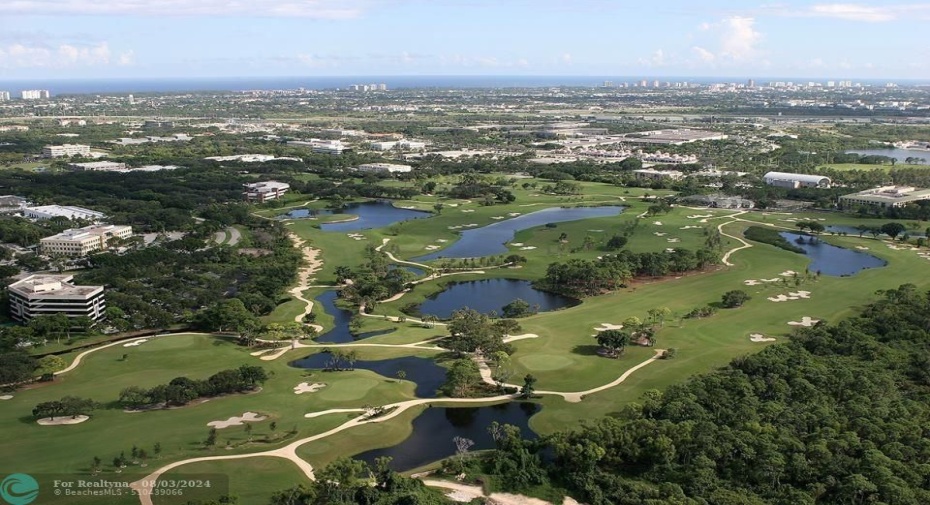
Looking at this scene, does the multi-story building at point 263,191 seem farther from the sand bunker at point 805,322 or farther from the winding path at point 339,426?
the sand bunker at point 805,322

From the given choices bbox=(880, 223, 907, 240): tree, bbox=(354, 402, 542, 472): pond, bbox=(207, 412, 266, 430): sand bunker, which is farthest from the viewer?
bbox=(880, 223, 907, 240): tree

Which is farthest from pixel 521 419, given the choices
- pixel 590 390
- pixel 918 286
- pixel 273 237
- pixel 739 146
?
pixel 739 146

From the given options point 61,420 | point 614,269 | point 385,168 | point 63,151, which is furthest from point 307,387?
point 63,151

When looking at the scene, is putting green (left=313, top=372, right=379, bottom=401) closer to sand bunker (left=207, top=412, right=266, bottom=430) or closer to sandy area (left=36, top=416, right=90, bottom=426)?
sand bunker (left=207, top=412, right=266, bottom=430)

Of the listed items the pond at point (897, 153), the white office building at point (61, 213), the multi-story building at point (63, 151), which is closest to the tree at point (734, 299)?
the white office building at point (61, 213)

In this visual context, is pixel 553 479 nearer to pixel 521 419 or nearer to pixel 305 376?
pixel 521 419

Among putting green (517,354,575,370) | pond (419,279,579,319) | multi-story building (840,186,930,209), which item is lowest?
putting green (517,354,575,370)

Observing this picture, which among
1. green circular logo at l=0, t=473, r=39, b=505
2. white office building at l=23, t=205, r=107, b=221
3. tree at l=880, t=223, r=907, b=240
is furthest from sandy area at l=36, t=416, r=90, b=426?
tree at l=880, t=223, r=907, b=240
